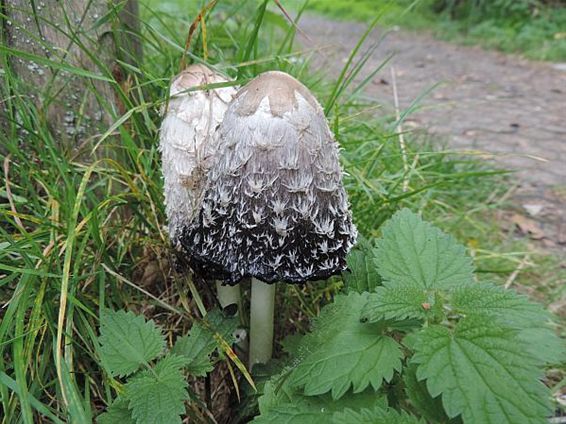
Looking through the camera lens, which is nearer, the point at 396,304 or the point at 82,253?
the point at 396,304

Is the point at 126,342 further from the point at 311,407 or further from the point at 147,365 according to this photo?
the point at 311,407

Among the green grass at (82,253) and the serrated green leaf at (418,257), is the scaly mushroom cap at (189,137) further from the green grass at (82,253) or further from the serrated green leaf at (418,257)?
the serrated green leaf at (418,257)

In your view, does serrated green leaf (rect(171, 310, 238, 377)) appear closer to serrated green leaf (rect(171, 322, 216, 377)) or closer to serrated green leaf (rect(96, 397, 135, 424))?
serrated green leaf (rect(171, 322, 216, 377))

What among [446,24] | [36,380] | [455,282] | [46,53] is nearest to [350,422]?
[455,282]

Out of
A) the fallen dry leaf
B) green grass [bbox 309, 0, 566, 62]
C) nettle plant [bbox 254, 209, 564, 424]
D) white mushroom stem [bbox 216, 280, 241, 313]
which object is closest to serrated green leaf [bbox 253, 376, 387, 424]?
nettle plant [bbox 254, 209, 564, 424]

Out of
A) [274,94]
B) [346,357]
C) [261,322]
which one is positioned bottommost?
[261,322]

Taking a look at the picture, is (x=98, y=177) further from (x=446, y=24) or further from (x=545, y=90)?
(x=446, y=24)

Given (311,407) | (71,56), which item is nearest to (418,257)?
(311,407)
